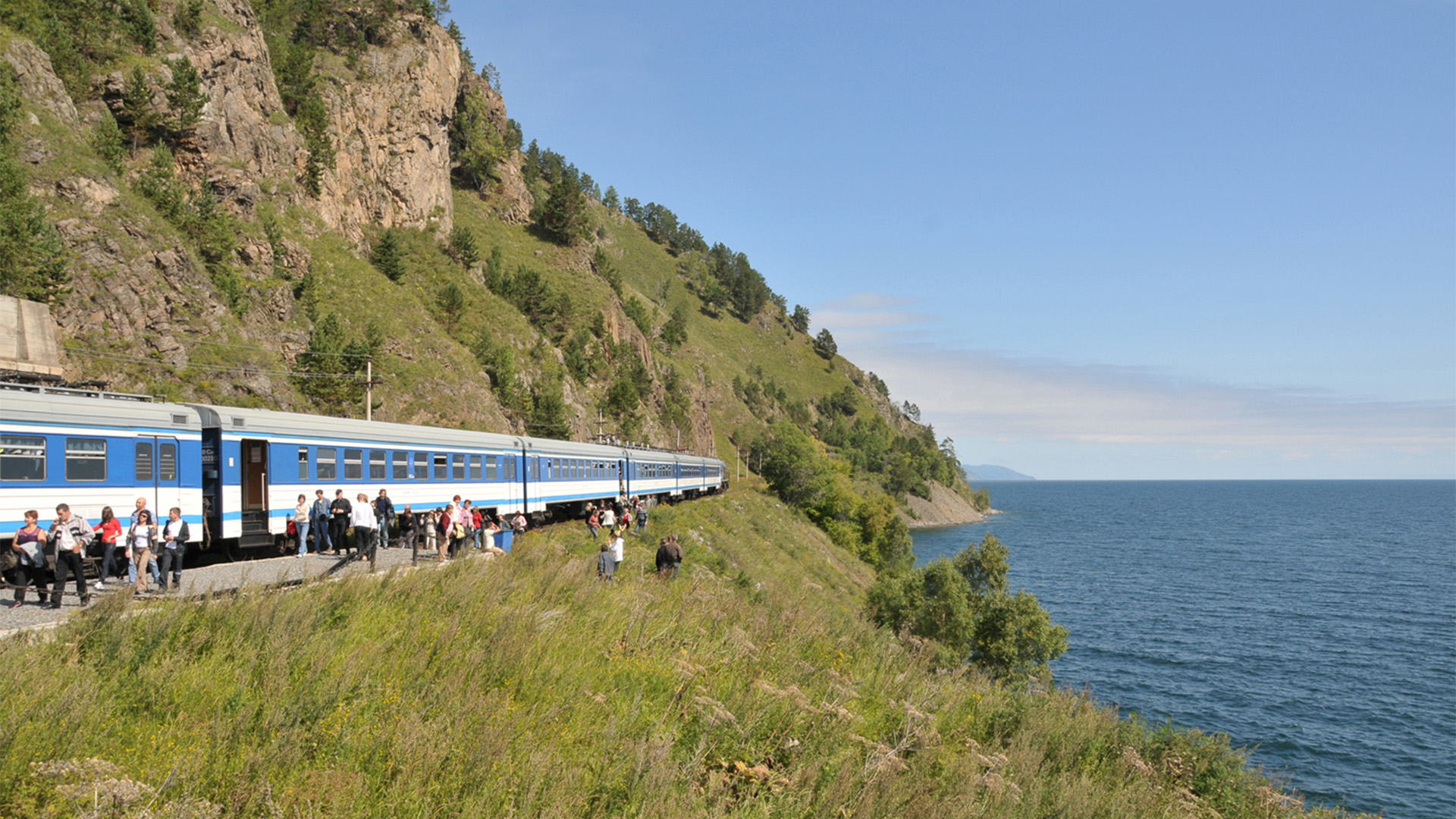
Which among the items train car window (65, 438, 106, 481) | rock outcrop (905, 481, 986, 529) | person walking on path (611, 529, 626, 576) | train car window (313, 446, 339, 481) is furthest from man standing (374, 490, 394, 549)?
rock outcrop (905, 481, 986, 529)

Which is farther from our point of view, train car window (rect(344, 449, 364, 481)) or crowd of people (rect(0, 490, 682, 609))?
train car window (rect(344, 449, 364, 481))

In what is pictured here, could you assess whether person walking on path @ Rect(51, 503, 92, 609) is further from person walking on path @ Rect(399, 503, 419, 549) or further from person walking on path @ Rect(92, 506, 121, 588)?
person walking on path @ Rect(399, 503, 419, 549)

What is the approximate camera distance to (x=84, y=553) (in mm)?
12805

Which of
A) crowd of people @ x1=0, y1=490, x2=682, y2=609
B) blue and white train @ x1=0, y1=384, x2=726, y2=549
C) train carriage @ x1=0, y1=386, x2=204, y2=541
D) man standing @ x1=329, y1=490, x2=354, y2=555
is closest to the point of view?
crowd of people @ x1=0, y1=490, x2=682, y2=609

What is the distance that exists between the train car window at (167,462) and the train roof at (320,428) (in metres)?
0.96

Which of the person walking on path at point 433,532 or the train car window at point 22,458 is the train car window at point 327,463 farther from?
the train car window at point 22,458

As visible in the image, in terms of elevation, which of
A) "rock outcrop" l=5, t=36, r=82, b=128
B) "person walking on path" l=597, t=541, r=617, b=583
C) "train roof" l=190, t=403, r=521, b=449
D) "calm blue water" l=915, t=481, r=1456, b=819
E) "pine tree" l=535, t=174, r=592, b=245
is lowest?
"calm blue water" l=915, t=481, r=1456, b=819

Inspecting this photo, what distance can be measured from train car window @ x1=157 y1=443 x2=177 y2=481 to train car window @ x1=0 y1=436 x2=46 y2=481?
6.45ft

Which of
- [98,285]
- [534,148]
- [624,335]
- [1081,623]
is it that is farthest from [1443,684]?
[534,148]

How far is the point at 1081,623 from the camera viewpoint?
173 ft

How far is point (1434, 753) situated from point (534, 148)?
186 meters

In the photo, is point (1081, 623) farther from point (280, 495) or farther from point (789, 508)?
point (280, 495)

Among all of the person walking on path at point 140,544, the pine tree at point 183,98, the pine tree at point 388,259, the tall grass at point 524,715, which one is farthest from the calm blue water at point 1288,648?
the pine tree at point 183,98

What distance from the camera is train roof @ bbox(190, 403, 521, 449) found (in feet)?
55.4
